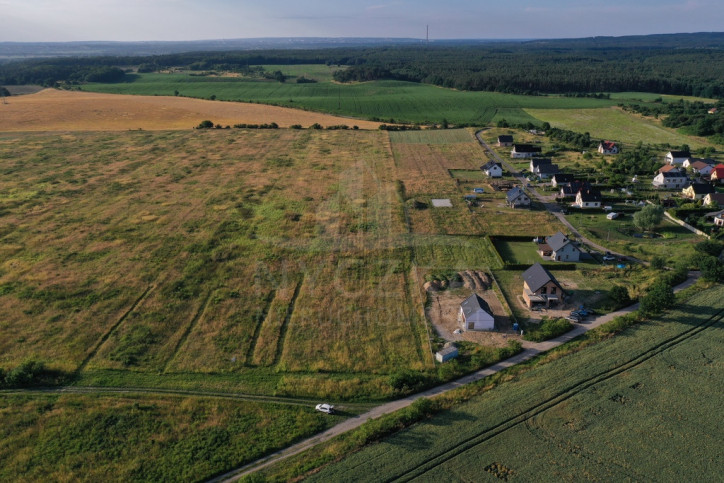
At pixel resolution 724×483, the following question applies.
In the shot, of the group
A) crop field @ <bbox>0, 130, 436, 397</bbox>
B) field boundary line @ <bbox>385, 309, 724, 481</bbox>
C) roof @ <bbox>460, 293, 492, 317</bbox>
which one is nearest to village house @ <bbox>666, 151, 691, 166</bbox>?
crop field @ <bbox>0, 130, 436, 397</bbox>

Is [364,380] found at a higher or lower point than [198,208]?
lower

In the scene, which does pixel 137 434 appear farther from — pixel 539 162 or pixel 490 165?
pixel 539 162

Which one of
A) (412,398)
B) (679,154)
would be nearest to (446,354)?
(412,398)

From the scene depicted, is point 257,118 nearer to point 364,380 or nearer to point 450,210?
point 450,210

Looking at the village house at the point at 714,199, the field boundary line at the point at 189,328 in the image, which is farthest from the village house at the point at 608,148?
the field boundary line at the point at 189,328

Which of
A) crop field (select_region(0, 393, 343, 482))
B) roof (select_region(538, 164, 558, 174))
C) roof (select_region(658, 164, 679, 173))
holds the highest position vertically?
roof (select_region(658, 164, 679, 173))

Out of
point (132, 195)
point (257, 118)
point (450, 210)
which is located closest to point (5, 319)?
point (132, 195)

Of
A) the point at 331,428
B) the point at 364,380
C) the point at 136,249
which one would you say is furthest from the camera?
the point at 136,249

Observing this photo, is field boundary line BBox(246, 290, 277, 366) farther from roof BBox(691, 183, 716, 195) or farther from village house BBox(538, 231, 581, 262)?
Result: roof BBox(691, 183, 716, 195)
